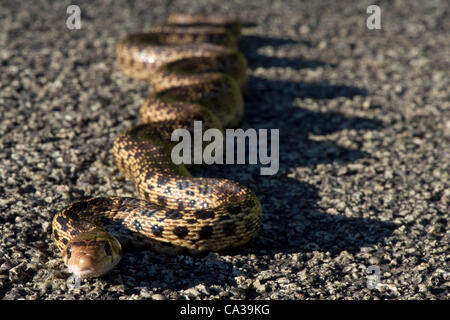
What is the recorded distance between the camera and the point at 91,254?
5.61 metres

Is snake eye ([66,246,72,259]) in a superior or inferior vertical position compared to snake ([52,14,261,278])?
inferior

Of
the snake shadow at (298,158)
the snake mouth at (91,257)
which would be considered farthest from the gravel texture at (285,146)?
the snake mouth at (91,257)

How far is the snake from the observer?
6.13 m

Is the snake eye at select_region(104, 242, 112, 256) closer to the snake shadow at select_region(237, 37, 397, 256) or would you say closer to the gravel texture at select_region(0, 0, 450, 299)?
the gravel texture at select_region(0, 0, 450, 299)

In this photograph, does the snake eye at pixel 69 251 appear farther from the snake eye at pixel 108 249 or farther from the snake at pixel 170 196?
the snake eye at pixel 108 249

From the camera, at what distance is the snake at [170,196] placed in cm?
613

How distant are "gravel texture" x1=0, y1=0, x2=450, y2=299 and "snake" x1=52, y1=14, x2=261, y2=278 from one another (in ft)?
0.69

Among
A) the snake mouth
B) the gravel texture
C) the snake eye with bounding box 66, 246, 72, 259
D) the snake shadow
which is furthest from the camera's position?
the snake shadow

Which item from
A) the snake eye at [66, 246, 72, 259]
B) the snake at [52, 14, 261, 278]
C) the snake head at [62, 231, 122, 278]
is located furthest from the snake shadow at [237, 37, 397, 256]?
the snake eye at [66, 246, 72, 259]

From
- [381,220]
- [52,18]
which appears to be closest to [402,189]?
[381,220]

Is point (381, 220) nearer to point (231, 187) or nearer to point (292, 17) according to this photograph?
point (231, 187)

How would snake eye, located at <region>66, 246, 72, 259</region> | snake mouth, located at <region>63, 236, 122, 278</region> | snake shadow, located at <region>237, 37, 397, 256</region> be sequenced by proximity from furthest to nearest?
snake shadow, located at <region>237, 37, 397, 256</region> → snake eye, located at <region>66, 246, 72, 259</region> → snake mouth, located at <region>63, 236, 122, 278</region>

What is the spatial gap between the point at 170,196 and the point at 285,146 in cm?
273

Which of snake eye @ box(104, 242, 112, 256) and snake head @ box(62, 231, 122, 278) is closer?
snake head @ box(62, 231, 122, 278)
